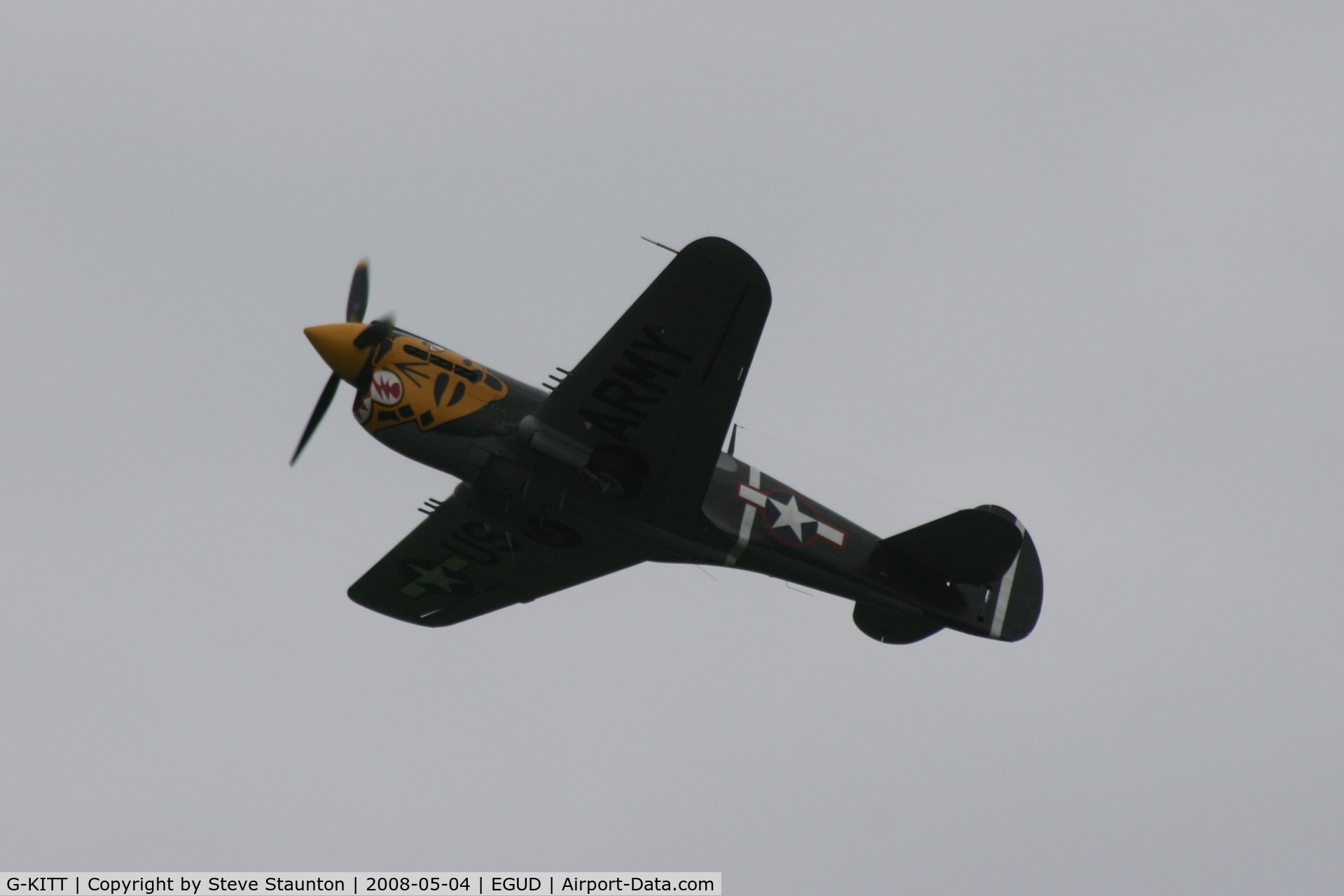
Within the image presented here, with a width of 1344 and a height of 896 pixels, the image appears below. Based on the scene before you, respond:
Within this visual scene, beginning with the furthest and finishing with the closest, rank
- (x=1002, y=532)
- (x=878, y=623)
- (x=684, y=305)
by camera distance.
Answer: (x=878, y=623)
(x=1002, y=532)
(x=684, y=305)

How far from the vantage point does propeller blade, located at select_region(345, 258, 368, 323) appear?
651 inches

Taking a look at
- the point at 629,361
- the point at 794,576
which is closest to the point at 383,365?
the point at 629,361

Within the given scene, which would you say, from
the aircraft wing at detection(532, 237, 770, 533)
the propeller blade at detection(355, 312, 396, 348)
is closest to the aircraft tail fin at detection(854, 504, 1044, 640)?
the aircraft wing at detection(532, 237, 770, 533)

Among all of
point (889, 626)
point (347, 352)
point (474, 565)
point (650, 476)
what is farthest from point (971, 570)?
point (347, 352)

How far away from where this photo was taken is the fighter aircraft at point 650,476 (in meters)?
14.7

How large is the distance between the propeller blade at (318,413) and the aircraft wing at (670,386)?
2.50 meters

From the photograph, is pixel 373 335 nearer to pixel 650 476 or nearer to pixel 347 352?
pixel 347 352

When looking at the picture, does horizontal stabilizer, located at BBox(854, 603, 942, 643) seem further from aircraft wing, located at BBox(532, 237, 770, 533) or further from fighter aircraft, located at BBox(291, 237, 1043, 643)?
aircraft wing, located at BBox(532, 237, 770, 533)

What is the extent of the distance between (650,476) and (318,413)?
393cm

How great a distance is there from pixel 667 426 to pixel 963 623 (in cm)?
494

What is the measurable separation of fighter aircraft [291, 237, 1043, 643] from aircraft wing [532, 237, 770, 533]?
0.06 ft

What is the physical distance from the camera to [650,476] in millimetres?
15617

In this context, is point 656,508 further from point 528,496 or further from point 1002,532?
point 1002,532

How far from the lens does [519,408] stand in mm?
15609
